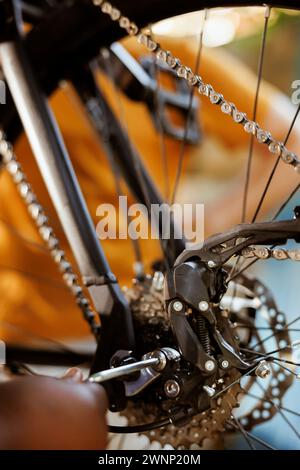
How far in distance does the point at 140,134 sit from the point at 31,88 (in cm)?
81

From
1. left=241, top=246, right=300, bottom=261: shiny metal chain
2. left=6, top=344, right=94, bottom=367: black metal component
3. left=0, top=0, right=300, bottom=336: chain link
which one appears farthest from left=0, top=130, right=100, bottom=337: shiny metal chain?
left=241, top=246, right=300, bottom=261: shiny metal chain

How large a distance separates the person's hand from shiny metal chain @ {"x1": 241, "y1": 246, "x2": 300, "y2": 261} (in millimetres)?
161

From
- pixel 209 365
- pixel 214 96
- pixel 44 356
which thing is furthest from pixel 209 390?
pixel 44 356

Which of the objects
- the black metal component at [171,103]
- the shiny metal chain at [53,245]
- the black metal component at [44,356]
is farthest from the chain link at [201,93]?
the black metal component at [171,103]

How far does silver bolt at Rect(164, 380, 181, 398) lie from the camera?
0.55 meters

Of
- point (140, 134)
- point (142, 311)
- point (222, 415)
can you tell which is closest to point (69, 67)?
point (142, 311)

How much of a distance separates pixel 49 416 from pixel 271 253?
7.8 inches

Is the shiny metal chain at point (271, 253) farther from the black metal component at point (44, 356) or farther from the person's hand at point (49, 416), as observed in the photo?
the black metal component at point (44, 356)

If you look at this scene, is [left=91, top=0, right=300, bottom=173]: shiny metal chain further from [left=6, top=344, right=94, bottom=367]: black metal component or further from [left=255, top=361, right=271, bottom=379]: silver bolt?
[left=6, top=344, right=94, bottom=367]: black metal component

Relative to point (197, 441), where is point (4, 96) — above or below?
above

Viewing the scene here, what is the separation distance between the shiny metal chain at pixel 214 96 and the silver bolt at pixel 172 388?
0.65 ft

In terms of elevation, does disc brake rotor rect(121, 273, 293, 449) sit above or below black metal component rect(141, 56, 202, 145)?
below

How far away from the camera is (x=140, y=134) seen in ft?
4.96
